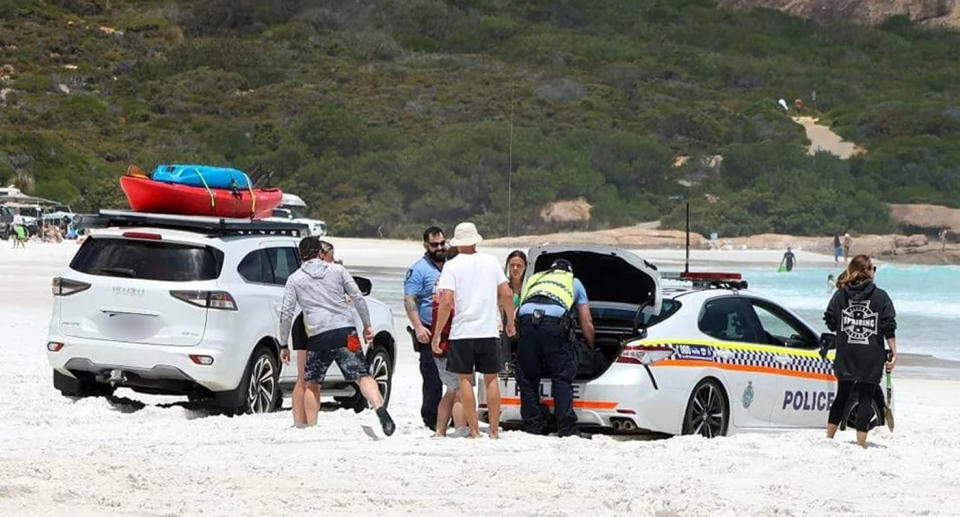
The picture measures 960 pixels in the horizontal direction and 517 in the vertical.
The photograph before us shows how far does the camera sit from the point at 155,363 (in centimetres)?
1261

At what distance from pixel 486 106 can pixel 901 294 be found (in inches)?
2598

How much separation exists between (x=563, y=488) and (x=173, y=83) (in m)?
115

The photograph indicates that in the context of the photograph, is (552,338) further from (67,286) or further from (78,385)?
(78,385)

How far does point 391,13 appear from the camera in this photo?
493ft

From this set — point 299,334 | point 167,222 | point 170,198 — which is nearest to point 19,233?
point 170,198

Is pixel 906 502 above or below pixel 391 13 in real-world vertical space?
below

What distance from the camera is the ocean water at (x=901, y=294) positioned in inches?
1188

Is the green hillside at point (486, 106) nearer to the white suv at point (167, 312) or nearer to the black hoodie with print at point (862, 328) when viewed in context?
the white suv at point (167, 312)

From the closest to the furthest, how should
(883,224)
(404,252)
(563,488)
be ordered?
(563,488) → (404,252) → (883,224)

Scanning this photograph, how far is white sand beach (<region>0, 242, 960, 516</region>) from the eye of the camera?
28.5 ft

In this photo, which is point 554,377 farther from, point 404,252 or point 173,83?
point 173,83

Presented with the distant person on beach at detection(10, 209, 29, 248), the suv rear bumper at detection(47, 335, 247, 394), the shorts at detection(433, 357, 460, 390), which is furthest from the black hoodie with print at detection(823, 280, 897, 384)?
the distant person on beach at detection(10, 209, 29, 248)

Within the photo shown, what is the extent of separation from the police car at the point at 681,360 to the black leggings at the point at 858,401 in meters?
0.10

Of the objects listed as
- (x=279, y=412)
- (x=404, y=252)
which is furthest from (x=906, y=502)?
(x=404, y=252)
